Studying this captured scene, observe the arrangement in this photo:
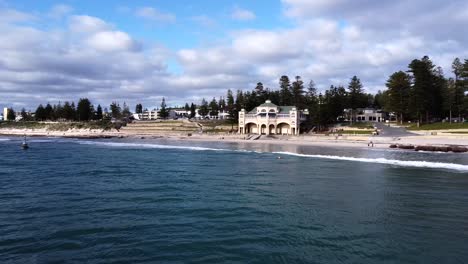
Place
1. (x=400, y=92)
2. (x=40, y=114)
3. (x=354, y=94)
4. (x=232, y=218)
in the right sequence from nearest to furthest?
(x=232, y=218) < (x=400, y=92) < (x=354, y=94) < (x=40, y=114)

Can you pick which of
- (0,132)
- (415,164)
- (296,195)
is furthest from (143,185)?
(0,132)

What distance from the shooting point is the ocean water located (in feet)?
37.2

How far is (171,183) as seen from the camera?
78.7ft

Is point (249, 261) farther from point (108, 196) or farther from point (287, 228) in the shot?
point (108, 196)

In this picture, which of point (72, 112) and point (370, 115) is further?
point (72, 112)

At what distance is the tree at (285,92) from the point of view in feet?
346

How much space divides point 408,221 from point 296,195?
6119mm

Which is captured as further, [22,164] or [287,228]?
[22,164]

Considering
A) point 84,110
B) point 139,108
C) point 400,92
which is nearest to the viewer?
point 400,92

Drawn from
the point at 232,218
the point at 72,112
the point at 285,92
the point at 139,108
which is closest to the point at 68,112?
the point at 72,112

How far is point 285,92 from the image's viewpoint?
107 meters

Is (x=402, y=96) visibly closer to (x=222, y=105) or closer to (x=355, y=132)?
(x=355, y=132)

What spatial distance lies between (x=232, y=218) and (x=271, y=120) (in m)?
72.1

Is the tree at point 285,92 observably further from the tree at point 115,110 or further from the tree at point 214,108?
the tree at point 115,110
